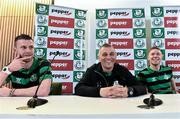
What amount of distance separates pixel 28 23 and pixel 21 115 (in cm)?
389

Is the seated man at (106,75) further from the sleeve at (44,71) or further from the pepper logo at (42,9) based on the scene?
the pepper logo at (42,9)

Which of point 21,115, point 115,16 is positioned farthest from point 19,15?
point 21,115

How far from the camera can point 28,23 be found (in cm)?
471

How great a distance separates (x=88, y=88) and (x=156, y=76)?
4.54 ft

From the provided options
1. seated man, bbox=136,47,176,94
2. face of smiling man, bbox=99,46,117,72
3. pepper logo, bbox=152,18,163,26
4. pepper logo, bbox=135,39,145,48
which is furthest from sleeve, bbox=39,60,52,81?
pepper logo, bbox=152,18,163,26

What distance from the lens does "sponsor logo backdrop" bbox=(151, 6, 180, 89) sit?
3.61m

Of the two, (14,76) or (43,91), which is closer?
(43,91)

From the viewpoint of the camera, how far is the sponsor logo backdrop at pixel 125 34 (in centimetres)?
369

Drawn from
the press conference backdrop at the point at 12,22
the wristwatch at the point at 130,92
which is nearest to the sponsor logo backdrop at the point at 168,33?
Answer: the wristwatch at the point at 130,92

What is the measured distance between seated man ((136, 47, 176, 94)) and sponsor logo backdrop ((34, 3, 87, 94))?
3.84ft

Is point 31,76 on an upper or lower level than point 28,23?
lower

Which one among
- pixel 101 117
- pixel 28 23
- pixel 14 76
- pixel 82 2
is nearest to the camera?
pixel 101 117

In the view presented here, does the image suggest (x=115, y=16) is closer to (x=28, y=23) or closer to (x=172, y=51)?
(x=172, y=51)

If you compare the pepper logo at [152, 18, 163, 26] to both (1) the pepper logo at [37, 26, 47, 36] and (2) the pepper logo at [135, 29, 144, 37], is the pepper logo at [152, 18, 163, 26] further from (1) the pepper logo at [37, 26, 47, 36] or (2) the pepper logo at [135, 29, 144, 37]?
(1) the pepper logo at [37, 26, 47, 36]
